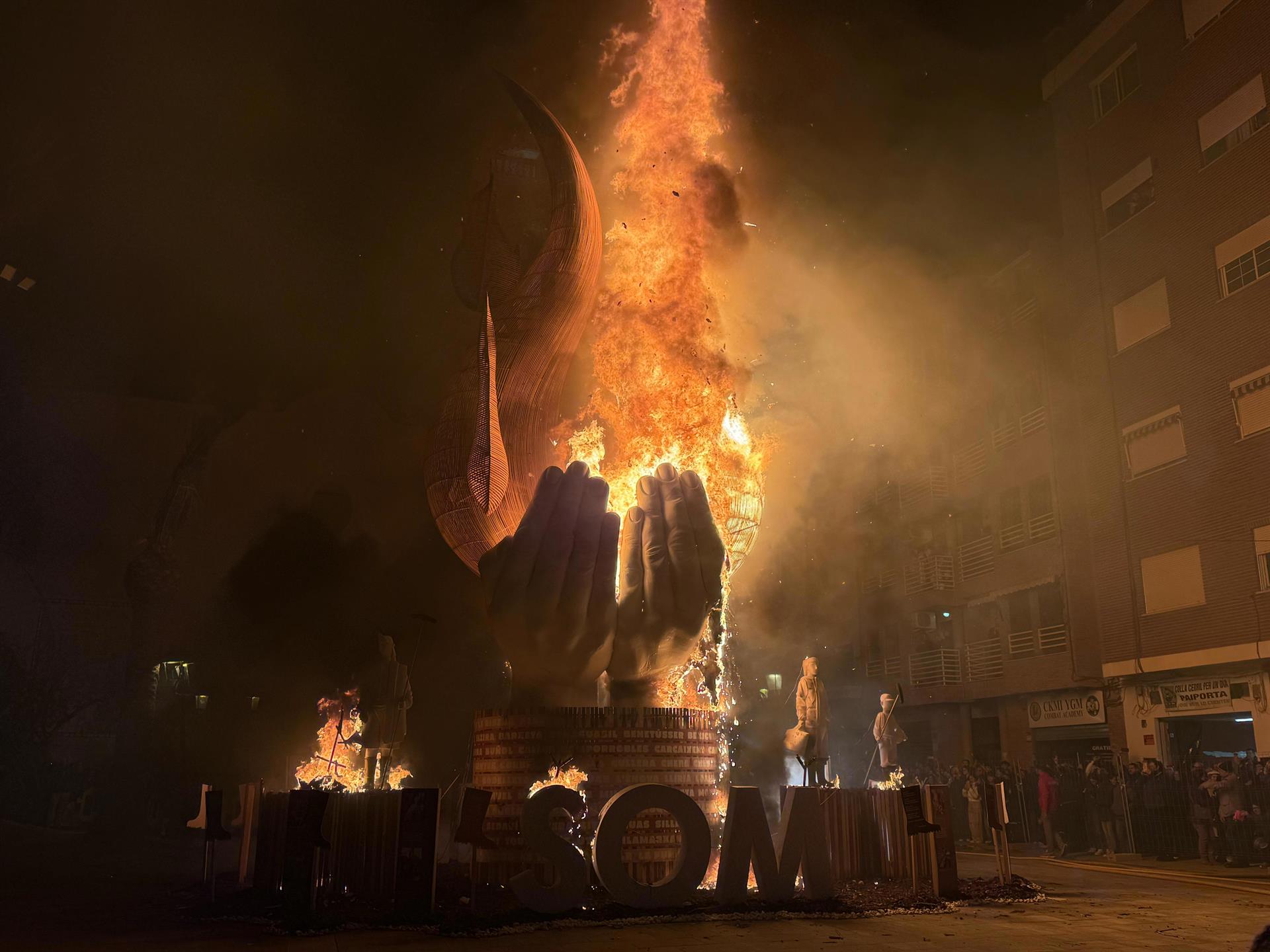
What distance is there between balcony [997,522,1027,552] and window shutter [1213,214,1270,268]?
36.4ft

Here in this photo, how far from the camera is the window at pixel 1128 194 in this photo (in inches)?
1065

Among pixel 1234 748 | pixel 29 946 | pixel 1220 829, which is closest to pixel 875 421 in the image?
pixel 1234 748

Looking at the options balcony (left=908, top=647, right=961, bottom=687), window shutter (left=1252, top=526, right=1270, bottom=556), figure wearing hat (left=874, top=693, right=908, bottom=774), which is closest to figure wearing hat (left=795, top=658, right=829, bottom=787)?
figure wearing hat (left=874, top=693, right=908, bottom=774)

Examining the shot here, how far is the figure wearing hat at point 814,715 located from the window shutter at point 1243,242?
52.7 feet

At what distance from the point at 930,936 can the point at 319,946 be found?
5.64 meters

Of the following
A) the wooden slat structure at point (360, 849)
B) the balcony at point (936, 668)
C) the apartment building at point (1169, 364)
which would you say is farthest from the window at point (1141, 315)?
the wooden slat structure at point (360, 849)

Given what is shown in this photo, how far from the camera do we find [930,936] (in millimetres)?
8750

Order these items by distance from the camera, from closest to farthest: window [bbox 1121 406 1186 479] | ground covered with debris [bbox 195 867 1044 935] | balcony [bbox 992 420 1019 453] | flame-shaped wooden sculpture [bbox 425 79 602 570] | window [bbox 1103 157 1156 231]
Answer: ground covered with debris [bbox 195 867 1044 935] → flame-shaped wooden sculpture [bbox 425 79 602 570] → window [bbox 1121 406 1186 479] → window [bbox 1103 157 1156 231] → balcony [bbox 992 420 1019 453]

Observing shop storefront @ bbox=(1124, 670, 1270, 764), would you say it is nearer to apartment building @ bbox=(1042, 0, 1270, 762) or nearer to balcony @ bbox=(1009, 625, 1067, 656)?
apartment building @ bbox=(1042, 0, 1270, 762)

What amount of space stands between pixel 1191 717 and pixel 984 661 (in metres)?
9.41

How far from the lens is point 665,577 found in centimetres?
1168

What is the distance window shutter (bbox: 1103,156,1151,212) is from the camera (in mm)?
27062

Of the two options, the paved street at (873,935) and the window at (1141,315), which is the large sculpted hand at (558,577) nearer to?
the paved street at (873,935)

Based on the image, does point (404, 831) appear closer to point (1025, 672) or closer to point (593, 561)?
point (593, 561)
